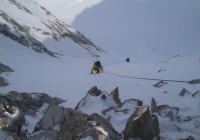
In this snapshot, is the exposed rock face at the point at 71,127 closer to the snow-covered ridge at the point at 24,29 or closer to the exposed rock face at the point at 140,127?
the exposed rock face at the point at 140,127

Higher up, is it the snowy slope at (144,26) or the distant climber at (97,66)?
the snowy slope at (144,26)

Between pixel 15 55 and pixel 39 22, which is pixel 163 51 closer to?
pixel 39 22

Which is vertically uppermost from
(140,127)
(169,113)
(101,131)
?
(169,113)

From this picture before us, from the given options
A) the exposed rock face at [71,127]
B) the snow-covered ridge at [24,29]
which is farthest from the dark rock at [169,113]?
the snow-covered ridge at [24,29]

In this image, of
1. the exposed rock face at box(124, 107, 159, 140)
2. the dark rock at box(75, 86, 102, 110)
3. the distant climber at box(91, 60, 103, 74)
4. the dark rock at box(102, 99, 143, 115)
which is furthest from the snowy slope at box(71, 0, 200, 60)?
the exposed rock face at box(124, 107, 159, 140)

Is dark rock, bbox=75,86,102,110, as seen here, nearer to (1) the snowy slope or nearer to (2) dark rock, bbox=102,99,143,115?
(2) dark rock, bbox=102,99,143,115

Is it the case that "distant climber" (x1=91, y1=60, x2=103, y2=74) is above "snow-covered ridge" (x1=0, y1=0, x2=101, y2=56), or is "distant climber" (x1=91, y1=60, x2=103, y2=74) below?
below

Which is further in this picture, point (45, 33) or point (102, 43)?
point (102, 43)

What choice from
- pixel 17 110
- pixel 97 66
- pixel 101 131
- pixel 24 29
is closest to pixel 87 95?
pixel 17 110

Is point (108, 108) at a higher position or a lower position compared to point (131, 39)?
lower

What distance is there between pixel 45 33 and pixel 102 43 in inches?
1367

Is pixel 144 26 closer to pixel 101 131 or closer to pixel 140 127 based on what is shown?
pixel 140 127

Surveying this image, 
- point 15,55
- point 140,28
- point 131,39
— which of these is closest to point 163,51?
point 131,39

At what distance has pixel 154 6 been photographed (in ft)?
456
